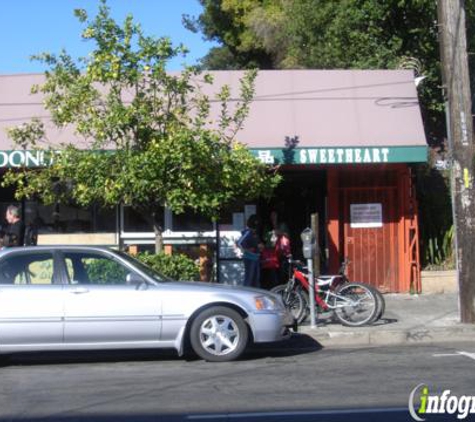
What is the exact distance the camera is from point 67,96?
38.6 ft

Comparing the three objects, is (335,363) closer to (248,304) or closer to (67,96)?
(248,304)

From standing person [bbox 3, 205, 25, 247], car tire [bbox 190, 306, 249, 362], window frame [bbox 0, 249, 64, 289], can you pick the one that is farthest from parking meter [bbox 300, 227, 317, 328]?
standing person [bbox 3, 205, 25, 247]

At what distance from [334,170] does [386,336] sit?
16.1ft

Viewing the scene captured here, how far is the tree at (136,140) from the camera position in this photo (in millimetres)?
11234

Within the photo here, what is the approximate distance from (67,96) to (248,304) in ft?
15.5

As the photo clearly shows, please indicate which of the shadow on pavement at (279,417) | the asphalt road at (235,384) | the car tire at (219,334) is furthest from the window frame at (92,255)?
the shadow on pavement at (279,417)

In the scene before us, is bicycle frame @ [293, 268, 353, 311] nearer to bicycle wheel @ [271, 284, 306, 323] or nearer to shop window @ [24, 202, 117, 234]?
bicycle wheel @ [271, 284, 306, 323]

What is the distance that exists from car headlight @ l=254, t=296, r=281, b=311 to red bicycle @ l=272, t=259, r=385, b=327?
2.18 m

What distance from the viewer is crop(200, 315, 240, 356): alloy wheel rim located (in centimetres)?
902

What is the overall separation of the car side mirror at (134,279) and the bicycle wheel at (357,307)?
3.60 meters

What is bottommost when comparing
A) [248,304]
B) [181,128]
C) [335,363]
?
[335,363]

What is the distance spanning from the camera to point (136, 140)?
459 inches

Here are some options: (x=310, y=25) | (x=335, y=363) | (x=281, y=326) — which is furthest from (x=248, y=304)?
(x=310, y=25)

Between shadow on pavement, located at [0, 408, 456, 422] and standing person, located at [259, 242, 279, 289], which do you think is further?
standing person, located at [259, 242, 279, 289]
